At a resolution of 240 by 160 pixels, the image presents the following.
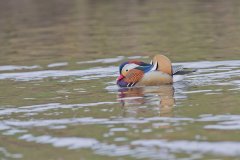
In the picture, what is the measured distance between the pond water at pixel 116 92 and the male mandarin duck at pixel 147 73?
189mm

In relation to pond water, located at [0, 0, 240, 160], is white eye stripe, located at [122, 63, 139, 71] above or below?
above

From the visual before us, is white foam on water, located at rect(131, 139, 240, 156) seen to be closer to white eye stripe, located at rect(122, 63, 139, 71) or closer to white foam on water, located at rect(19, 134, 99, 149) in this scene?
white foam on water, located at rect(19, 134, 99, 149)

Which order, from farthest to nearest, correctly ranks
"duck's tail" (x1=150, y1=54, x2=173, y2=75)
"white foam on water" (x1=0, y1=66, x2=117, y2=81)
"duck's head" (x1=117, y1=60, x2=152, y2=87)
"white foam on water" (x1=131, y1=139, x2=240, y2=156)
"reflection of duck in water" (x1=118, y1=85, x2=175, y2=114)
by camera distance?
"white foam on water" (x1=0, y1=66, x2=117, y2=81) → "duck's head" (x1=117, y1=60, x2=152, y2=87) → "duck's tail" (x1=150, y1=54, x2=173, y2=75) → "reflection of duck in water" (x1=118, y1=85, x2=175, y2=114) → "white foam on water" (x1=131, y1=139, x2=240, y2=156)

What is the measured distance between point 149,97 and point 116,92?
100 centimetres

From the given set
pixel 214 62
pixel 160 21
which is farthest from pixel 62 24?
pixel 214 62

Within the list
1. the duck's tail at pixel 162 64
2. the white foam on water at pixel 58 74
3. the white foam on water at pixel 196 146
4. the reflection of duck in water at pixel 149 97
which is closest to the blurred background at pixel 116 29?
the white foam on water at pixel 58 74

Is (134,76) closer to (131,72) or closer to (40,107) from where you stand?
(131,72)

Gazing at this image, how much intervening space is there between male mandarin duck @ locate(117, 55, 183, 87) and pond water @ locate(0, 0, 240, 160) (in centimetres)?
19

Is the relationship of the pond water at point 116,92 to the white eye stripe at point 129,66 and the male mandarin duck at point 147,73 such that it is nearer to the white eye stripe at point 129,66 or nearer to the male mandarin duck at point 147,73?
the male mandarin duck at point 147,73

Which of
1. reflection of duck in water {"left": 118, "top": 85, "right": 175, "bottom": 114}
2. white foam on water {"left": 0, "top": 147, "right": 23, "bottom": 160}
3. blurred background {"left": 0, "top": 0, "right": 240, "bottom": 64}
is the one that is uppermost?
white foam on water {"left": 0, "top": 147, "right": 23, "bottom": 160}

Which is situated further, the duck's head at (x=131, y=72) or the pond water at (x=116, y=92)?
the duck's head at (x=131, y=72)

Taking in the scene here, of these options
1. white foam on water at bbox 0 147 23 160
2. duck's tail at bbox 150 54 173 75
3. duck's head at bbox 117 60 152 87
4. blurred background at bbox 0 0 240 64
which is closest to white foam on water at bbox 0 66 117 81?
duck's head at bbox 117 60 152 87

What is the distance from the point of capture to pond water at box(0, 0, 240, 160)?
946 centimetres

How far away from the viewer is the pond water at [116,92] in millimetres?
9461
